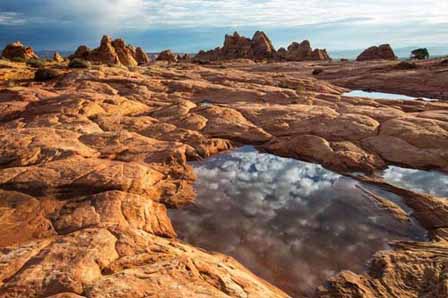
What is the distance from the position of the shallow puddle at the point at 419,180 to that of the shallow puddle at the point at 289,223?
1.47m

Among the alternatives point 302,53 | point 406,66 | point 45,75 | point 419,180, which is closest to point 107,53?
point 45,75

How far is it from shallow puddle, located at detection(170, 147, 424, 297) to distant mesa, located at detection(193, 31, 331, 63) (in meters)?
130

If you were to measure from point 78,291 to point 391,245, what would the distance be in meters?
9.40

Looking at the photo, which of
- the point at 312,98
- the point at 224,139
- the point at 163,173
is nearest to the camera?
the point at 163,173

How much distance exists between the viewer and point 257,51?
15112 centimetres

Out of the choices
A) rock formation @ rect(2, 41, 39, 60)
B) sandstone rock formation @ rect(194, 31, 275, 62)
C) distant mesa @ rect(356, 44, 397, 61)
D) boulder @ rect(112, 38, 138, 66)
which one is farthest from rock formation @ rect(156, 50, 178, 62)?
distant mesa @ rect(356, 44, 397, 61)

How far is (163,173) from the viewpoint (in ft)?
50.6

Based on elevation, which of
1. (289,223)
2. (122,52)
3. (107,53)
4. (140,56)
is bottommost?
(289,223)

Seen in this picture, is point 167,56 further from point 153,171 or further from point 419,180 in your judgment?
point 419,180

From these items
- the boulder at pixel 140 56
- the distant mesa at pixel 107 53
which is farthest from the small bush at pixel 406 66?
the boulder at pixel 140 56

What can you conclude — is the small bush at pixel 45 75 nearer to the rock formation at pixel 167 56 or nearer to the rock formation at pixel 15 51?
the rock formation at pixel 15 51

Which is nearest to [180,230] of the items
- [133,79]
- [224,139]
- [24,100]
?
[224,139]

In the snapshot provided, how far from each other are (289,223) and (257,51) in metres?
148

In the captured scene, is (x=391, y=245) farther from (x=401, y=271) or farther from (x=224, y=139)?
(x=224, y=139)
